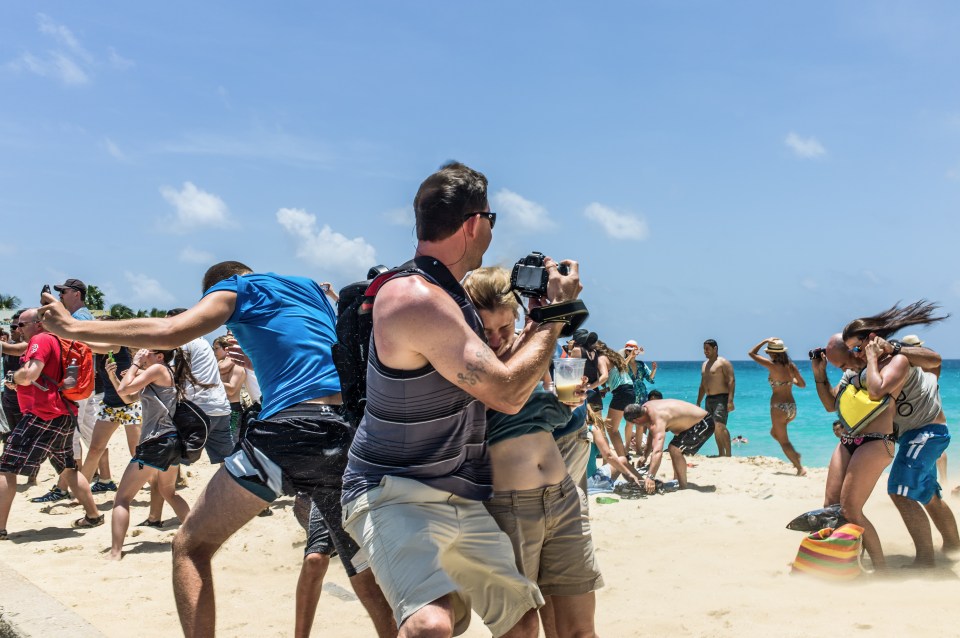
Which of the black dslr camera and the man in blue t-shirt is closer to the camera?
the black dslr camera

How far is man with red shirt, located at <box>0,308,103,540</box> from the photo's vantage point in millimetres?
6715

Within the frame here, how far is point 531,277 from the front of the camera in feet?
8.40

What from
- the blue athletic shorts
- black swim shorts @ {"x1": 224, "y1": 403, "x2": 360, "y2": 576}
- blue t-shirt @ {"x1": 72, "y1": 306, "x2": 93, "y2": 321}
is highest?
blue t-shirt @ {"x1": 72, "y1": 306, "x2": 93, "y2": 321}

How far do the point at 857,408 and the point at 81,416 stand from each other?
7920mm

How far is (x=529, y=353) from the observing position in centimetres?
236

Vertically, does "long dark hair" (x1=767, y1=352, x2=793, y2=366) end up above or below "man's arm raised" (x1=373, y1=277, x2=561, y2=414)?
below

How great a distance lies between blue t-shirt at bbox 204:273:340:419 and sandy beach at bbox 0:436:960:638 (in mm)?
1756

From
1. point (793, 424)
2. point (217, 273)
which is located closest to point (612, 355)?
point (217, 273)

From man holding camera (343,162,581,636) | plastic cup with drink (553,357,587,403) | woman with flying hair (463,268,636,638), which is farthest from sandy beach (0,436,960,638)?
man holding camera (343,162,581,636)

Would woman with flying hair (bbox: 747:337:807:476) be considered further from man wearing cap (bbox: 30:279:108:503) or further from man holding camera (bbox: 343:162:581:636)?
man holding camera (bbox: 343:162:581:636)

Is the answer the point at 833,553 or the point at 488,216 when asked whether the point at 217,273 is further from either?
the point at 833,553

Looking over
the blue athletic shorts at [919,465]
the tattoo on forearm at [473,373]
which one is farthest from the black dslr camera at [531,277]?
the blue athletic shorts at [919,465]

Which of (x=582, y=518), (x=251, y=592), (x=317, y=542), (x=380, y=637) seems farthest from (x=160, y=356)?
(x=582, y=518)

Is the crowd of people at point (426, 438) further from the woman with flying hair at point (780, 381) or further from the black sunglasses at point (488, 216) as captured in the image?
the woman with flying hair at point (780, 381)
